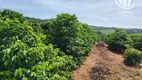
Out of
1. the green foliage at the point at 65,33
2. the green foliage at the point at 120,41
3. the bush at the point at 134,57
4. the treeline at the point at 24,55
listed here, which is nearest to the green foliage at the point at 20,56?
the treeline at the point at 24,55

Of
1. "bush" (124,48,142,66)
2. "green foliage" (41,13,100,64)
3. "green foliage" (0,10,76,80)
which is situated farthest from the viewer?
"bush" (124,48,142,66)

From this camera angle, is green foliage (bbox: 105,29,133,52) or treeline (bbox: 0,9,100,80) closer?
treeline (bbox: 0,9,100,80)

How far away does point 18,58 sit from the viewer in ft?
19.0

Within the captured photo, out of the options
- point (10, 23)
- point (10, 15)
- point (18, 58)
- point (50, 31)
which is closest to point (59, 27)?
point (50, 31)

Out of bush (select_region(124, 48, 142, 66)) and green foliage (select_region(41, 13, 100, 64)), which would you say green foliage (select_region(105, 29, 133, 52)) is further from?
green foliage (select_region(41, 13, 100, 64))

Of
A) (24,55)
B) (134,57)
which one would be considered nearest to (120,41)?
(134,57)

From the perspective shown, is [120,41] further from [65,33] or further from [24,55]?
[24,55]

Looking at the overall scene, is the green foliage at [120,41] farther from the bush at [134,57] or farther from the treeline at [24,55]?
the treeline at [24,55]

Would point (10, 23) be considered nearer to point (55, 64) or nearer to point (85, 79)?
point (55, 64)

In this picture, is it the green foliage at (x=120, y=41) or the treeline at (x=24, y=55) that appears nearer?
the treeline at (x=24, y=55)

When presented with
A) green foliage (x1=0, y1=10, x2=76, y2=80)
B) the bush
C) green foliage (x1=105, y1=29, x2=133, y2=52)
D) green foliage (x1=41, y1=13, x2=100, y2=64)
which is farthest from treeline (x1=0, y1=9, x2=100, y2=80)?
green foliage (x1=105, y1=29, x2=133, y2=52)

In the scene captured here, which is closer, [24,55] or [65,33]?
[24,55]

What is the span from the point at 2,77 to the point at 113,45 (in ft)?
75.4

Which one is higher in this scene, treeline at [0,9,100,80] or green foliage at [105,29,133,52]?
treeline at [0,9,100,80]
